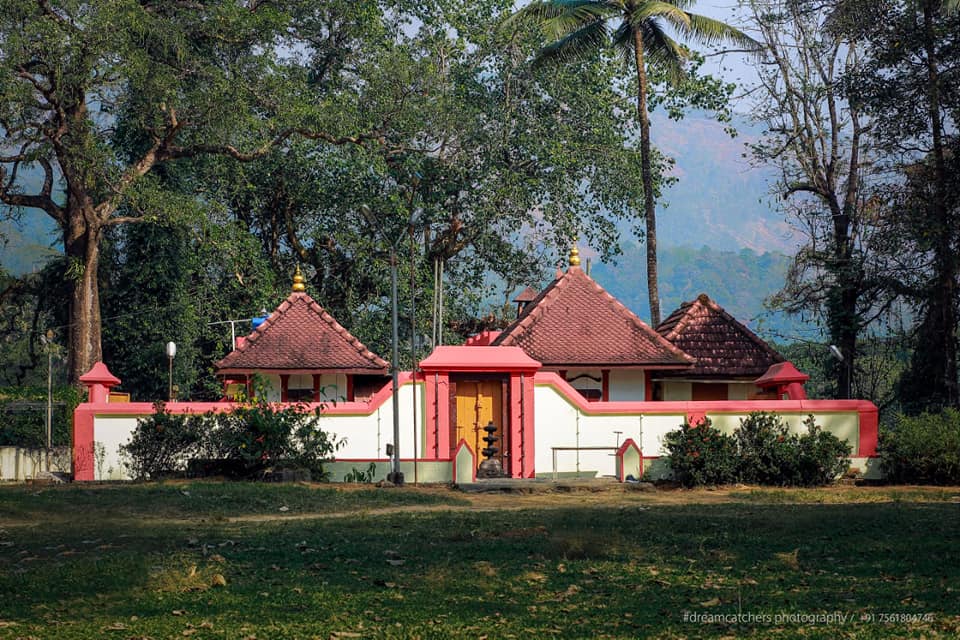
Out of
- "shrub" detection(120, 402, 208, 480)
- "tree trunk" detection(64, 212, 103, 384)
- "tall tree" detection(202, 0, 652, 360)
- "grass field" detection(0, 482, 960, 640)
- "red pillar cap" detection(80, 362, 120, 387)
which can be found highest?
"tall tree" detection(202, 0, 652, 360)

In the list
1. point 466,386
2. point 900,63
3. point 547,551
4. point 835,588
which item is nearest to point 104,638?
point 547,551

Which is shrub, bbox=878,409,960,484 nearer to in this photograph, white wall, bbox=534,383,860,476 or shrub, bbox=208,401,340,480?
white wall, bbox=534,383,860,476

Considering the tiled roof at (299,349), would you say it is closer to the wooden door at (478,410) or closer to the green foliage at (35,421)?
the wooden door at (478,410)

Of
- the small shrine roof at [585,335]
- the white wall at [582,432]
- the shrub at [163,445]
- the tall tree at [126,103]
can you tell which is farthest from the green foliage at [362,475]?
the tall tree at [126,103]

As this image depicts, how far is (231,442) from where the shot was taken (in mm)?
24000

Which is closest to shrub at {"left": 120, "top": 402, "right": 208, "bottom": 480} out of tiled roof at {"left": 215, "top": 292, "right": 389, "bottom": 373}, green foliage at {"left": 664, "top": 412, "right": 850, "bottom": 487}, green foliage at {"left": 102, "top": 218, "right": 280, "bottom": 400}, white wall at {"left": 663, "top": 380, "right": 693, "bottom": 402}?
tiled roof at {"left": 215, "top": 292, "right": 389, "bottom": 373}

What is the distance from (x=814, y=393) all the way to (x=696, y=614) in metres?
57.6

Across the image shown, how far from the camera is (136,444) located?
24578 millimetres

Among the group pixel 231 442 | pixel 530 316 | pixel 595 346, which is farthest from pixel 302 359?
pixel 595 346

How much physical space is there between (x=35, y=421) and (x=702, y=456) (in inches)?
738

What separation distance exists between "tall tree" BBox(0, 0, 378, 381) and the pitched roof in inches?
540

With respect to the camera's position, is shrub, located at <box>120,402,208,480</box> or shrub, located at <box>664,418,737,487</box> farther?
shrub, located at <box>120,402,208,480</box>

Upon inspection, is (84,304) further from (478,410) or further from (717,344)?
(717,344)

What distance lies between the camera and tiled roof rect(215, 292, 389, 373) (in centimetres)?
2961
